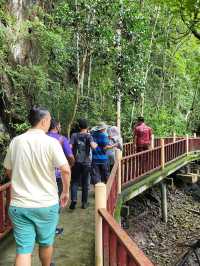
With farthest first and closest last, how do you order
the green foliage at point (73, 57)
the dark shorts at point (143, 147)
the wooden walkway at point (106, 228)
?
1. the dark shorts at point (143, 147)
2. the green foliage at point (73, 57)
3. the wooden walkway at point (106, 228)

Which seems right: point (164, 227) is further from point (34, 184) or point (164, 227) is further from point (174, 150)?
point (34, 184)

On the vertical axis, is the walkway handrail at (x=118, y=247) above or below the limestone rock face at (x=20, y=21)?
below

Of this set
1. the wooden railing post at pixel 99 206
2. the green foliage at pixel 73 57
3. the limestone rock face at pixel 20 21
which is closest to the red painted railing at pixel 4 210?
the wooden railing post at pixel 99 206

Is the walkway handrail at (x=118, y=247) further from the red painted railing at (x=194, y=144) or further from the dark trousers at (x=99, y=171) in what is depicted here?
the red painted railing at (x=194, y=144)

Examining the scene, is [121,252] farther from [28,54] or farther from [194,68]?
[194,68]

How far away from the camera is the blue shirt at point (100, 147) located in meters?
7.23

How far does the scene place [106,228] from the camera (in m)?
3.56

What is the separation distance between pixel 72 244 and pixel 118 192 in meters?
3.12

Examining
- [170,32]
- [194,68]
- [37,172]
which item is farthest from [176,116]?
[37,172]

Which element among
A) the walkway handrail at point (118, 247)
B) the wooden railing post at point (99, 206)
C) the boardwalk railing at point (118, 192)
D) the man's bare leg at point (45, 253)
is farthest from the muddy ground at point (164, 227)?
the man's bare leg at point (45, 253)

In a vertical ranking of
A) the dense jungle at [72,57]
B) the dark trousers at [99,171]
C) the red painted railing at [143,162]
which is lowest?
the red painted railing at [143,162]

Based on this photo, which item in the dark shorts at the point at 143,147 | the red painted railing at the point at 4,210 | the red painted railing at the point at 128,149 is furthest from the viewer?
the red painted railing at the point at 128,149

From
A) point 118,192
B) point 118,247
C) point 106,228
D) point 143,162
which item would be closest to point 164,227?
point 143,162

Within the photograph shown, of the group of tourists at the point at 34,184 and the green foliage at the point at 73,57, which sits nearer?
the group of tourists at the point at 34,184
